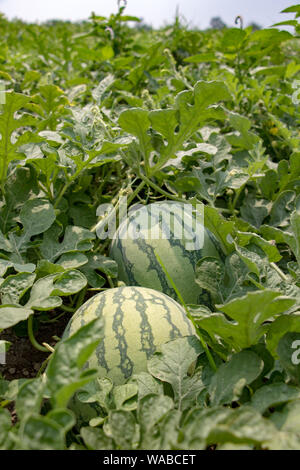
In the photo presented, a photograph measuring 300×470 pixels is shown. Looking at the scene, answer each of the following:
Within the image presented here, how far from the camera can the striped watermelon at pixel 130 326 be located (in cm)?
113

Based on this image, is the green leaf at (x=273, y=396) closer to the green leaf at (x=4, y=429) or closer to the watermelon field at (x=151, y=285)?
the watermelon field at (x=151, y=285)

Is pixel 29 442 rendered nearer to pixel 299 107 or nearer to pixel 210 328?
pixel 210 328

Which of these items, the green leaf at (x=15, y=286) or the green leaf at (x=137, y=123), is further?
the green leaf at (x=137, y=123)

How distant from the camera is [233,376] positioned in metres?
0.91

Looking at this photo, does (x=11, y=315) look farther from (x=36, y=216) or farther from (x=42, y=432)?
(x=36, y=216)

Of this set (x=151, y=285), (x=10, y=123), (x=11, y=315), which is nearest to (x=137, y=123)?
(x=10, y=123)

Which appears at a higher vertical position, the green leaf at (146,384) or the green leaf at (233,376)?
the green leaf at (233,376)

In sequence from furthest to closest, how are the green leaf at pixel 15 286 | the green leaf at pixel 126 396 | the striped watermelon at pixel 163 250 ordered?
the striped watermelon at pixel 163 250, the green leaf at pixel 15 286, the green leaf at pixel 126 396

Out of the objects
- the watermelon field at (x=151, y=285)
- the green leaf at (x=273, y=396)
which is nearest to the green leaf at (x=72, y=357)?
the watermelon field at (x=151, y=285)

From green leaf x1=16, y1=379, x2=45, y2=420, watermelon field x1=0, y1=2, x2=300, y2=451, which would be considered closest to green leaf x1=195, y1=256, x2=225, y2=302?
watermelon field x1=0, y1=2, x2=300, y2=451

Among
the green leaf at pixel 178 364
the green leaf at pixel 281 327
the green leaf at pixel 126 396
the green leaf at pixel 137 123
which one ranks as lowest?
the green leaf at pixel 126 396

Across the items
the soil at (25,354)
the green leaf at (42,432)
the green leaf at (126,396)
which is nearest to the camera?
the green leaf at (42,432)

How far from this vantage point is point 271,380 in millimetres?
975
